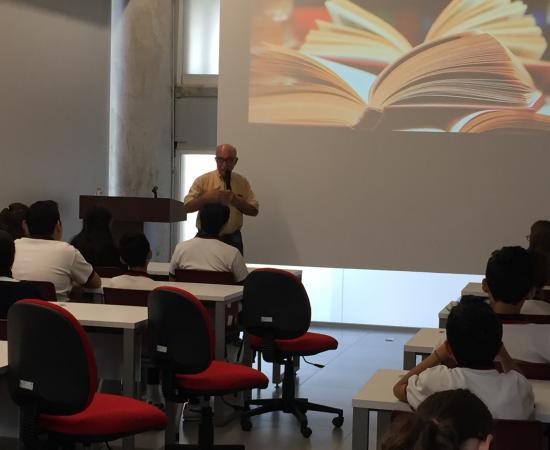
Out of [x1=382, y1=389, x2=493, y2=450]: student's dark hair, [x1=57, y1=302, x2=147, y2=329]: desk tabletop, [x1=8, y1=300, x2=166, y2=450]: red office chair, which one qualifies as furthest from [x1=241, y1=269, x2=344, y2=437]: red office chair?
[x1=382, y1=389, x2=493, y2=450]: student's dark hair

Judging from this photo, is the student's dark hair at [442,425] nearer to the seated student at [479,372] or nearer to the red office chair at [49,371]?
the seated student at [479,372]

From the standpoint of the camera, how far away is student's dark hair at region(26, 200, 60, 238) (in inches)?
183

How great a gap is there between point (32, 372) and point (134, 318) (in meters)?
0.97

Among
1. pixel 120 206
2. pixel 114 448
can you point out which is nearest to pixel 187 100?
pixel 120 206

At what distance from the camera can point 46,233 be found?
15.7ft

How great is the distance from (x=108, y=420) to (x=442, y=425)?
1.72m

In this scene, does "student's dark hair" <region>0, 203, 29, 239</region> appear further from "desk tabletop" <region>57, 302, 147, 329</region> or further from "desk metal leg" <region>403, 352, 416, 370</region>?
"desk metal leg" <region>403, 352, 416, 370</region>

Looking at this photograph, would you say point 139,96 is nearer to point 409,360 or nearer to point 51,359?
point 409,360

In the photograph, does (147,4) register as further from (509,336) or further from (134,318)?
(509,336)

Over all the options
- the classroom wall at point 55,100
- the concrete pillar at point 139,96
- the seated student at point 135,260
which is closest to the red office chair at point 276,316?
the seated student at point 135,260

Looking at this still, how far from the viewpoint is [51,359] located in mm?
2904

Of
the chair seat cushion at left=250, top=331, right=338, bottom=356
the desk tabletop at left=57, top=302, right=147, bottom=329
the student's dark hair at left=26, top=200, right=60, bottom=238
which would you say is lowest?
the chair seat cushion at left=250, top=331, right=338, bottom=356

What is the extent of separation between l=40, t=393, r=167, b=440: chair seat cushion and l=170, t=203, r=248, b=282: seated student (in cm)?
220

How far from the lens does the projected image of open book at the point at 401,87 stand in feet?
24.7
